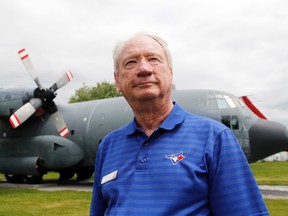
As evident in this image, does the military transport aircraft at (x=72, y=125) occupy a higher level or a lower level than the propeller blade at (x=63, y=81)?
lower

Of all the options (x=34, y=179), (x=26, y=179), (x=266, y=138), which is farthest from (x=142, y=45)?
(x=26, y=179)

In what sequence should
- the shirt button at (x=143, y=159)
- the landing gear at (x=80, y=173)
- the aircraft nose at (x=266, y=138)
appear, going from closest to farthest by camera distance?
the shirt button at (x=143, y=159), the aircraft nose at (x=266, y=138), the landing gear at (x=80, y=173)

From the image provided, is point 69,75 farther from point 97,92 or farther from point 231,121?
point 97,92

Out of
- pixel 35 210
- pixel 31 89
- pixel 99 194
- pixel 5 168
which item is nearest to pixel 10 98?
pixel 31 89

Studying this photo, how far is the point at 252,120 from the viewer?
1469 cm

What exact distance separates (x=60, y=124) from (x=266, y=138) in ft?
29.1

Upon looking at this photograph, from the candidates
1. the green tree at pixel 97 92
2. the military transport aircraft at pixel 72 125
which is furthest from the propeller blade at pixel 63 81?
the green tree at pixel 97 92

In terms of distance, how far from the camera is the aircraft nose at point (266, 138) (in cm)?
1407

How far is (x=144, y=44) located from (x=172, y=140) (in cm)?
53

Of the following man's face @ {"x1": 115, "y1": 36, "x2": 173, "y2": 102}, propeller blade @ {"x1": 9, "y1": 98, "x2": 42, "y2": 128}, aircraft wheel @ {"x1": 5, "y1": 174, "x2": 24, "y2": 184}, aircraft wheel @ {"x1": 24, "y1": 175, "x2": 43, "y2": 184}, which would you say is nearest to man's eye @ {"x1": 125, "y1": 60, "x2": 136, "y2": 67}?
man's face @ {"x1": 115, "y1": 36, "x2": 173, "y2": 102}

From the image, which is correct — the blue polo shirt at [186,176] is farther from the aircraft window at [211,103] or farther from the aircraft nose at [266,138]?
the aircraft window at [211,103]

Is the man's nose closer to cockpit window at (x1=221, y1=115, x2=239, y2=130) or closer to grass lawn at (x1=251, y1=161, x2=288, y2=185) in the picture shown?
cockpit window at (x1=221, y1=115, x2=239, y2=130)

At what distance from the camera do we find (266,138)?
14.1 metres

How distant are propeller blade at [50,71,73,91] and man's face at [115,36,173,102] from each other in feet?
55.4
